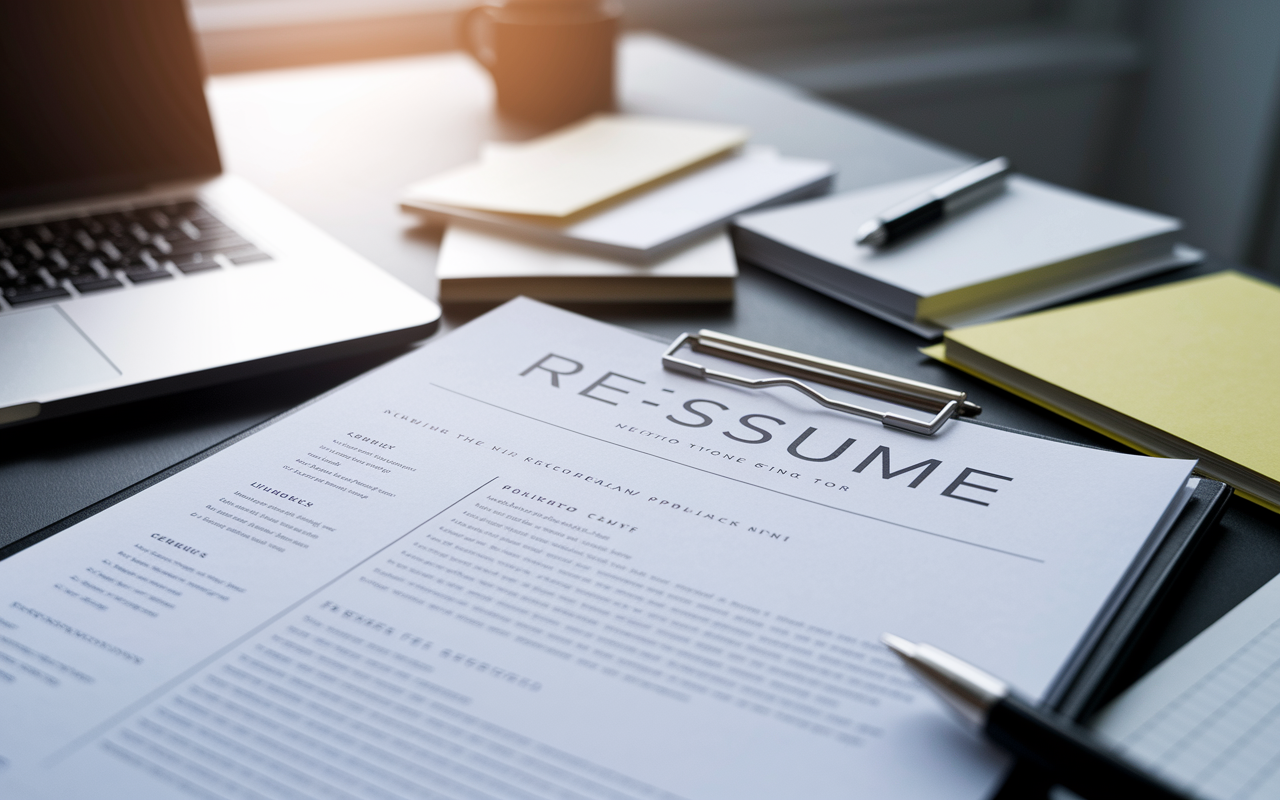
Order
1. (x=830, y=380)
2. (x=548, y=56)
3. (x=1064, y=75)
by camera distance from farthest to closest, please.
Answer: (x=1064, y=75), (x=548, y=56), (x=830, y=380)

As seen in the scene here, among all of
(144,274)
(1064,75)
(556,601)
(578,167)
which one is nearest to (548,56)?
(578,167)

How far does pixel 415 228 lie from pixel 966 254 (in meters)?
0.40

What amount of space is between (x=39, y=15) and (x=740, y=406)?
0.61 m

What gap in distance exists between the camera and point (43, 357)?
49 cm

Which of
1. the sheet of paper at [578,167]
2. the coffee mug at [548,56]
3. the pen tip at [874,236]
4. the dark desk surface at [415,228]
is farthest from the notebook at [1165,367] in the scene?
the coffee mug at [548,56]

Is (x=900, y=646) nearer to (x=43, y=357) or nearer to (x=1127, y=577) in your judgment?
(x=1127, y=577)

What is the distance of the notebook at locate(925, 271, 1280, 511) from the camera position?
17.1 inches

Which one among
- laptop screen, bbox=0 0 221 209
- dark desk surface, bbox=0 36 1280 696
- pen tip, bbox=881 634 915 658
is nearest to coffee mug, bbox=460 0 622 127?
dark desk surface, bbox=0 36 1280 696

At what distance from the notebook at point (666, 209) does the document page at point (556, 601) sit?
196 millimetres

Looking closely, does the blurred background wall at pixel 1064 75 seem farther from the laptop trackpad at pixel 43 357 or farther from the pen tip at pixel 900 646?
the pen tip at pixel 900 646

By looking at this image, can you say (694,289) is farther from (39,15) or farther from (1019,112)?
(1019,112)

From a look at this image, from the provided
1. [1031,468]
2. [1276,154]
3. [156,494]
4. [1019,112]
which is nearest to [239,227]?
[156,494]

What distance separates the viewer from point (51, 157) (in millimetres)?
713

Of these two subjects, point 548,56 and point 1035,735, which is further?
point 548,56
